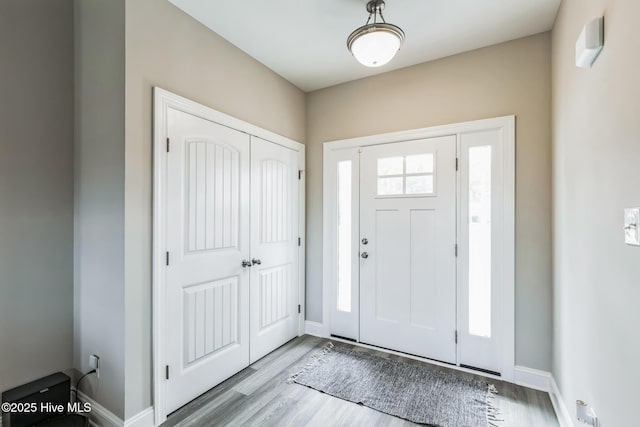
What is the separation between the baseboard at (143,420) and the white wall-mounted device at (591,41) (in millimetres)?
3065

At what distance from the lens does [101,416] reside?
1.90 m

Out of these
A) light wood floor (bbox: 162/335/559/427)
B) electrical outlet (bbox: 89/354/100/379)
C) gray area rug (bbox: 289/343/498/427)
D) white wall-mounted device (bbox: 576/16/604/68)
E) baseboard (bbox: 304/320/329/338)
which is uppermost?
white wall-mounted device (bbox: 576/16/604/68)

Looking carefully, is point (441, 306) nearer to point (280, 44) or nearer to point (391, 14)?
point (391, 14)

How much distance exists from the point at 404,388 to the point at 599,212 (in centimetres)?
178

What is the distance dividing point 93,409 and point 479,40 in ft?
12.8

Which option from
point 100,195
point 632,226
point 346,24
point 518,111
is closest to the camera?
point 632,226

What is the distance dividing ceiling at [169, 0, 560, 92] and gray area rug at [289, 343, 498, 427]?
2.77 meters

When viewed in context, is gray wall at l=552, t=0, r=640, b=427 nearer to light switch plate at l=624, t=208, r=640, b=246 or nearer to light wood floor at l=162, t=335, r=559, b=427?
light switch plate at l=624, t=208, r=640, b=246

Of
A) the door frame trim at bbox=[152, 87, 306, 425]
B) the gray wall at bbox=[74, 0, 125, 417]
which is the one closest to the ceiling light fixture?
the door frame trim at bbox=[152, 87, 306, 425]

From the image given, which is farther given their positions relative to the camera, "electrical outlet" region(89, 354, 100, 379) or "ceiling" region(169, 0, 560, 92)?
"ceiling" region(169, 0, 560, 92)

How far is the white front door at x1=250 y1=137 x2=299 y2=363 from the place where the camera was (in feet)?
9.03

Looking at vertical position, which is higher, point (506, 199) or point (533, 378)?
point (506, 199)

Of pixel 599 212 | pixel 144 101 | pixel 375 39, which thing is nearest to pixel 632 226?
pixel 599 212

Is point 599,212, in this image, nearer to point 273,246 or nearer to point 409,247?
point 409,247
